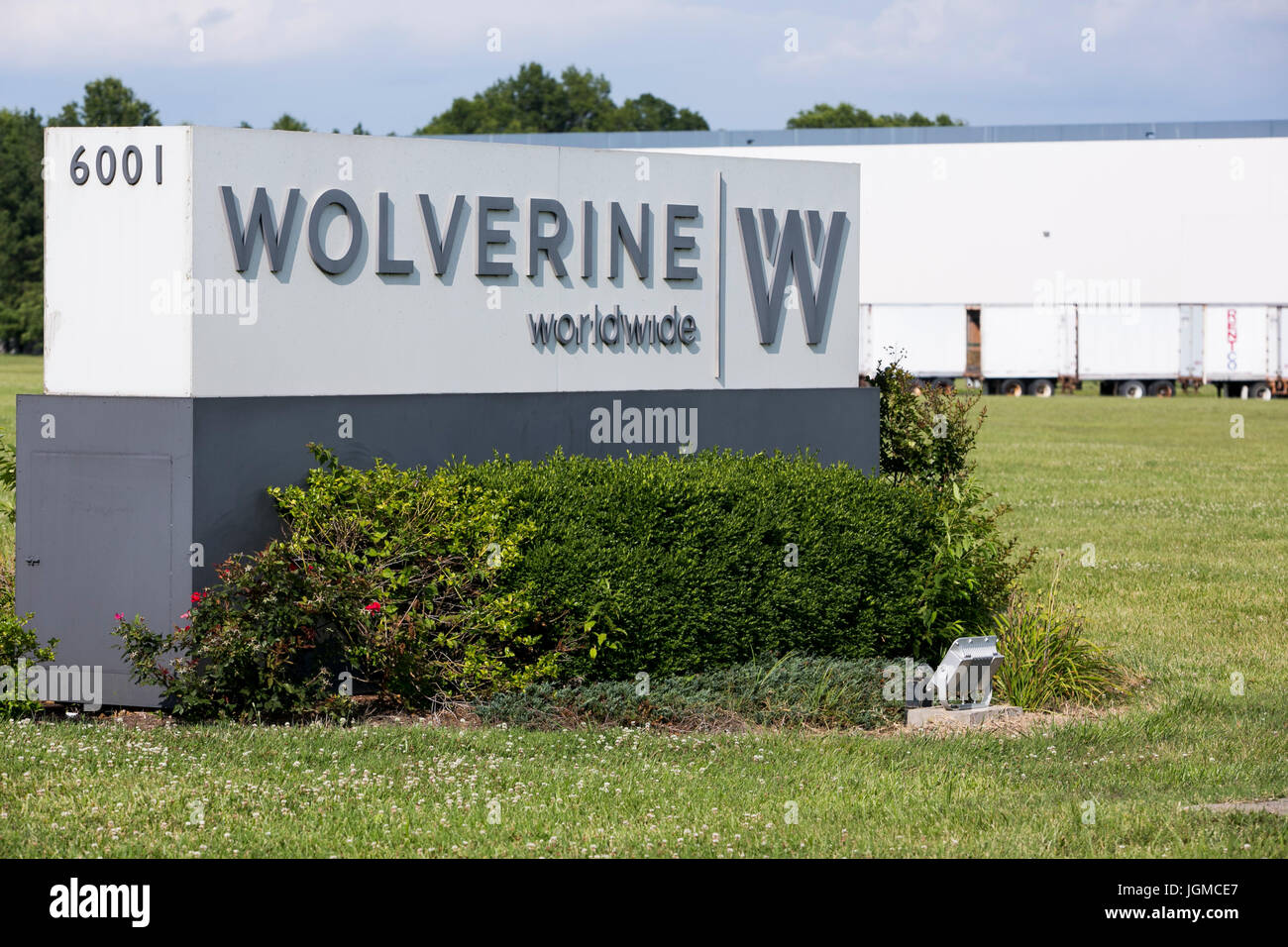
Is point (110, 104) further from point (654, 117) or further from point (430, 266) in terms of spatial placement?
point (430, 266)

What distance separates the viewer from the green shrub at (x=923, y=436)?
39.6 feet

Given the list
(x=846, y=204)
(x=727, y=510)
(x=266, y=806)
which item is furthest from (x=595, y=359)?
(x=266, y=806)

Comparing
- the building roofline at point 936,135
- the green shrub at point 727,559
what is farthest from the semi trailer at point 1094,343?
the green shrub at point 727,559

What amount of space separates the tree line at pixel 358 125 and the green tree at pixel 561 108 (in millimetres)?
78

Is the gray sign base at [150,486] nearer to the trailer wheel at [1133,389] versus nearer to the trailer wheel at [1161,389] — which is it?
the trailer wheel at [1133,389]

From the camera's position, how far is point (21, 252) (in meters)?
82.2

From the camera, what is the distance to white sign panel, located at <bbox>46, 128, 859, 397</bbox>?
8.69 metres

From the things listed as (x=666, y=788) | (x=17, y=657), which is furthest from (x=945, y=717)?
(x=17, y=657)

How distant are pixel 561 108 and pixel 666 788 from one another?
119005 millimetres

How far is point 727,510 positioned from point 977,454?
20.7m

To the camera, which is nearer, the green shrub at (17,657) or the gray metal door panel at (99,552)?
the gray metal door panel at (99,552)

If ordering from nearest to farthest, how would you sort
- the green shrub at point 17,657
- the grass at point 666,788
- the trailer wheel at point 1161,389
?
1. the grass at point 666,788
2. the green shrub at point 17,657
3. the trailer wheel at point 1161,389

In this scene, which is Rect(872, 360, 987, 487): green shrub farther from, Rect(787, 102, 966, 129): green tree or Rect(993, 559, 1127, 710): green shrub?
Rect(787, 102, 966, 129): green tree

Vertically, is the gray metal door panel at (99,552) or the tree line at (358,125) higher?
the tree line at (358,125)
